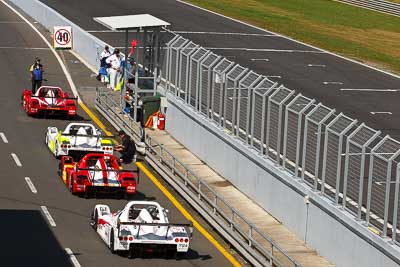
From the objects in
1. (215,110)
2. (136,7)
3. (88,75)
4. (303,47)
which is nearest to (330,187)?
(215,110)

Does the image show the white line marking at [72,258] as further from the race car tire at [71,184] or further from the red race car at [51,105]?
the red race car at [51,105]

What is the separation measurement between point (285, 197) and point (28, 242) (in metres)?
6.15

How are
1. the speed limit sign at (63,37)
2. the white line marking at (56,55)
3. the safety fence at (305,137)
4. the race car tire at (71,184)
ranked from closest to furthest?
the safety fence at (305,137) < the race car tire at (71,184) < the white line marking at (56,55) < the speed limit sign at (63,37)

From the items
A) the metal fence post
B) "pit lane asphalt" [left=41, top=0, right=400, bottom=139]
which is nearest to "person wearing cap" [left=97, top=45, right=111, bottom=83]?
"pit lane asphalt" [left=41, top=0, right=400, bottom=139]

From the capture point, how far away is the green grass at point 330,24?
210 ft

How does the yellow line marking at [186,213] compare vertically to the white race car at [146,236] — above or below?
below

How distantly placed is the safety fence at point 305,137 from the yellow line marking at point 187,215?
2.41m

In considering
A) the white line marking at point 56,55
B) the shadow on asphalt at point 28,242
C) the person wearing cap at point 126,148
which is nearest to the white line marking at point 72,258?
the shadow on asphalt at point 28,242

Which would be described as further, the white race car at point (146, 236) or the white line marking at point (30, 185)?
the white line marking at point (30, 185)

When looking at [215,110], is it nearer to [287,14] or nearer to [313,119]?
[313,119]

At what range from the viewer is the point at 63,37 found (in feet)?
190

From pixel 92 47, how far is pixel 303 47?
46.0 ft

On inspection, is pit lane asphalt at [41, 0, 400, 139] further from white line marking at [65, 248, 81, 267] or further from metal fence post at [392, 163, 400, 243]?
metal fence post at [392, 163, 400, 243]

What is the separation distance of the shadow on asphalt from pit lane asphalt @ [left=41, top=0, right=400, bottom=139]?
15025 mm
